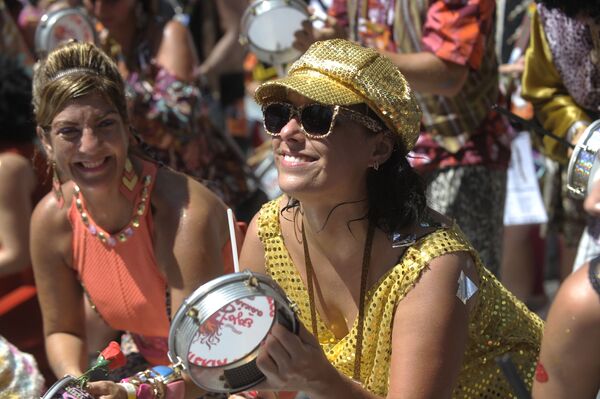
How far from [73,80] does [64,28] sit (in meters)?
1.55

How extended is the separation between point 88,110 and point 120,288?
571 millimetres

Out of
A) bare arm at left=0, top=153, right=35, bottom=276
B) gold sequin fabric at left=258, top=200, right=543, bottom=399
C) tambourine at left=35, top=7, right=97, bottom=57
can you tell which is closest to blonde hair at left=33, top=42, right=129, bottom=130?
bare arm at left=0, top=153, right=35, bottom=276

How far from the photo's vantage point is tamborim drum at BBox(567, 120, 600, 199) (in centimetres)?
259

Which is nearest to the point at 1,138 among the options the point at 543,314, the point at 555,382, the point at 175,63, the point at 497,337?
the point at 175,63

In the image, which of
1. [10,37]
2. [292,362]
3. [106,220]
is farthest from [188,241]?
[10,37]

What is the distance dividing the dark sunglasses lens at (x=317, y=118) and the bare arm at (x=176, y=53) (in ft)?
7.92

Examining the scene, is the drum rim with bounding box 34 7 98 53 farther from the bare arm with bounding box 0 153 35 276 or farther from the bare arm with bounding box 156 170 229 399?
the bare arm with bounding box 156 170 229 399

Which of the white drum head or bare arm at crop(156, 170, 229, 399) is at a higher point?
the white drum head

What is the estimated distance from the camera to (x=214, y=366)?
238 cm

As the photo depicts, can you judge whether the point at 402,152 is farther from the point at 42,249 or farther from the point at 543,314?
the point at 543,314

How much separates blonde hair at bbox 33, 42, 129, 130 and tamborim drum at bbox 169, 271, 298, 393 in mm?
1158

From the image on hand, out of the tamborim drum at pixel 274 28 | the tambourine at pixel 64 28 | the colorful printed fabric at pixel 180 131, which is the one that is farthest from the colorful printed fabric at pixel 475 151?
the tambourine at pixel 64 28

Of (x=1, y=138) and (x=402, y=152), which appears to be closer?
(x=402, y=152)

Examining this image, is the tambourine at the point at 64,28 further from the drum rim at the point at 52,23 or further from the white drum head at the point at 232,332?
the white drum head at the point at 232,332
